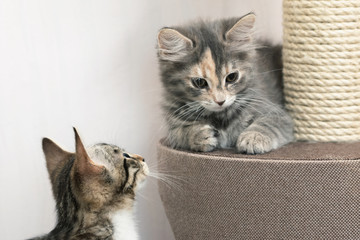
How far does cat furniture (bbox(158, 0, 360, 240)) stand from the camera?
4.09ft

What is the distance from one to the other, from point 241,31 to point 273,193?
617 millimetres

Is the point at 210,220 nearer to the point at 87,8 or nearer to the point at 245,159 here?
the point at 245,159

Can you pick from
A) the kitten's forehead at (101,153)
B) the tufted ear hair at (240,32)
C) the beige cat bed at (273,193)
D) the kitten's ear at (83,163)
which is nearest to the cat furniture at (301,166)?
the beige cat bed at (273,193)

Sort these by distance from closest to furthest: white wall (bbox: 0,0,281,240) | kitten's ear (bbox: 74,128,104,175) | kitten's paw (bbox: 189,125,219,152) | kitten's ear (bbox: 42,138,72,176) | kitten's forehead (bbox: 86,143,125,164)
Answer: kitten's ear (bbox: 74,128,104,175) → kitten's forehead (bbox: 86,143,125,164) → kitten's ear (bbox: 42,138,72,176) → kitten's paw (bbox: 189,125,219,152) → white wall (bbox: 0,0,281,240)

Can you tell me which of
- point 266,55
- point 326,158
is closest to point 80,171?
point 326,158

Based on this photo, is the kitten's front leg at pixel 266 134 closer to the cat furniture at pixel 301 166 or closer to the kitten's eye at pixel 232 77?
the cat furniture at pixel 301 166

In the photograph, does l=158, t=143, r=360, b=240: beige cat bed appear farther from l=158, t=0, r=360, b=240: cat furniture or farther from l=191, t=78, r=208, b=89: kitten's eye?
l=191, t=78, r=208, b=89: kitten's eye

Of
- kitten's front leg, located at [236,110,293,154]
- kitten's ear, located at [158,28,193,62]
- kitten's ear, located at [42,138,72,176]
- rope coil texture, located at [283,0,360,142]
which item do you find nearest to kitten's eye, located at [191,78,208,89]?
kitten's ear, located at [158,28,193,62]

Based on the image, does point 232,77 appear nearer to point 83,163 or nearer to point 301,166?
point 301,166

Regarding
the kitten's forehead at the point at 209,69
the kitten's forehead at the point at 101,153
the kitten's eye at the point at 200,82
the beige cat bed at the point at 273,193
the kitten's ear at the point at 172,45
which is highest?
the kitten's ear at the point at 172,45

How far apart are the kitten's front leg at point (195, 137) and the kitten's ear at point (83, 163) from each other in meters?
0.44

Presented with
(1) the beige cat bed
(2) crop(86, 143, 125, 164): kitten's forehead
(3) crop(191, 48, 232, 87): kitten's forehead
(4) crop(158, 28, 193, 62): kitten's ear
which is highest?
(4) crop(158, 28, 193, 62): kitten's ear

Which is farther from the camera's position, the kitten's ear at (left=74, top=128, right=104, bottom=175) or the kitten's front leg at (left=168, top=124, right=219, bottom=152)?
the kitten's front leg at (left=168, top=124, right=219, bottom=152)

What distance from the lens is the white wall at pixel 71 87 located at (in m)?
1.70
